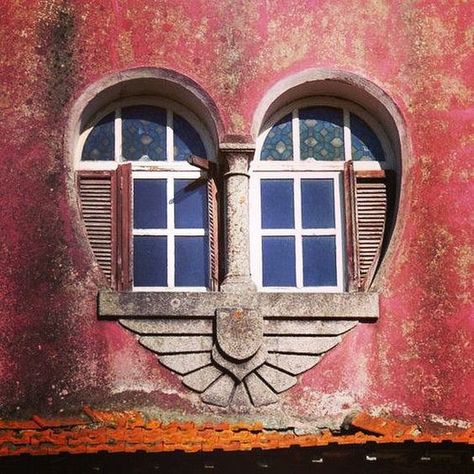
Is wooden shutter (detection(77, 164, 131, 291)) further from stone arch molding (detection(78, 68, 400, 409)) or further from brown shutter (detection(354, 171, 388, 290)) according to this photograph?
brown shutter (detection(354, 171, 388, 290))

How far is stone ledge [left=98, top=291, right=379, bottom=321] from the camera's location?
10.3 m

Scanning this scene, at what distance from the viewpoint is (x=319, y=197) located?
11133 mm

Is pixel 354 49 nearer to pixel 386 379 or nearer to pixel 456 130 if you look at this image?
pixel 456 130

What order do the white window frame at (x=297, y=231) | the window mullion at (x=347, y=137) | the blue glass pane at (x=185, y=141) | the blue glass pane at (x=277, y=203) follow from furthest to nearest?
1. the window mullion at (x=347, y=137)
2. the blue glass pane at (x=185, y=141)
3. the blue glass pane at (x=277, y=203)
4. the white window frame at (x=297, y=231)

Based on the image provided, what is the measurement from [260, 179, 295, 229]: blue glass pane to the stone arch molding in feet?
1.17

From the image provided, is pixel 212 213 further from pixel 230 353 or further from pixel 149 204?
pixel 230 353

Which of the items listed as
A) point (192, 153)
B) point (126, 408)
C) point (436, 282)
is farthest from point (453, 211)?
point (126, 408)

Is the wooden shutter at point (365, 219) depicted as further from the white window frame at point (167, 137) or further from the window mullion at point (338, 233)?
the white window frame at point (167, 137)

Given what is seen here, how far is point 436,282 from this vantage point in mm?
10672

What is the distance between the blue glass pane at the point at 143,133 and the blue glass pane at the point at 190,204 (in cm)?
30

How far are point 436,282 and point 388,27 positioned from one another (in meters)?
2.17

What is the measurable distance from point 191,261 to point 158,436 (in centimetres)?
197

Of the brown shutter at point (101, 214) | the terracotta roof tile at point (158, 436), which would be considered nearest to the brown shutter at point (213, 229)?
the brown shutter at point (101, 214)

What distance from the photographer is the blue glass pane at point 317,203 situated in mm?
11055
